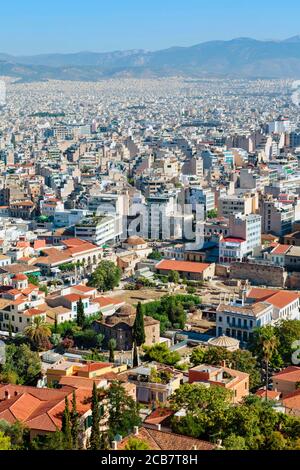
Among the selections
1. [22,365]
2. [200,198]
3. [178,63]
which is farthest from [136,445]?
[178,63]

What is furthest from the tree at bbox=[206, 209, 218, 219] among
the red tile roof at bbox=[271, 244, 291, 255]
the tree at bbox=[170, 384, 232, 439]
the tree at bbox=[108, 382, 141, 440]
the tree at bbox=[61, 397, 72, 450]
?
the tree at bbox=[61, 397, 72, 450]

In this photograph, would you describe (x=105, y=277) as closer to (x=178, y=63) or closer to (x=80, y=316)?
(x=80, y=316)

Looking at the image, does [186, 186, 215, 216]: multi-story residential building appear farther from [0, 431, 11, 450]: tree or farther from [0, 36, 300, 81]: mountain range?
[0, 36, 300, 81]: mountain range

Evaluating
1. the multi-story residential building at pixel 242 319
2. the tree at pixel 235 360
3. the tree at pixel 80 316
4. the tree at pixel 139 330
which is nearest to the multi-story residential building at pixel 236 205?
the multi-story residential building at pixel 242 319

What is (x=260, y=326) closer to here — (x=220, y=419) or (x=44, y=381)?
(x=44, y=381)

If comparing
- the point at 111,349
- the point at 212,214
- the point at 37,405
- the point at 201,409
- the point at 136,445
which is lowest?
the point at 111,349

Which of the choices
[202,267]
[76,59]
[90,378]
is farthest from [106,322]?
[76,59]
